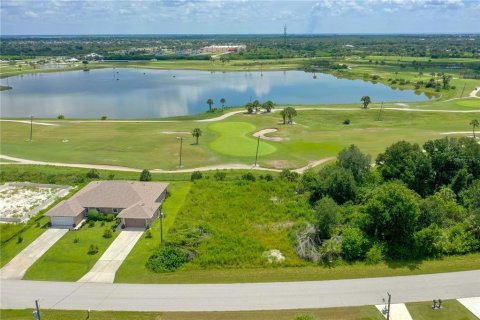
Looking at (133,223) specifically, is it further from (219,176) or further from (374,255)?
(374,255)

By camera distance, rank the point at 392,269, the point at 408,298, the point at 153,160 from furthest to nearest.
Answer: the point at 153,160
the point at 392,269
the point at 408,298

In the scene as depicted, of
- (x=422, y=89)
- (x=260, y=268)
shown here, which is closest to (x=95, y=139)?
(x=260, y=268)

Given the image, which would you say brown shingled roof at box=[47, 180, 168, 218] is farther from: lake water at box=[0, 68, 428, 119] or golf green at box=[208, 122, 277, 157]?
lake water at box=[0, 68, 428, 119]

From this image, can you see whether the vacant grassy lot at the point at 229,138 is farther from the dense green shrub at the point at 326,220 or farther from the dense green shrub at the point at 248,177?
the dense green shrub at the point at 326,220

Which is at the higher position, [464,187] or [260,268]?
[464,187]

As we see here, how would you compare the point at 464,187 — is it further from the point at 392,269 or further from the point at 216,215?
the point at 216,215

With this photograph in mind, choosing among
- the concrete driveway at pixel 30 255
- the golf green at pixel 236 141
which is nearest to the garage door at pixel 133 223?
the concrete driveway at pixel 30 255

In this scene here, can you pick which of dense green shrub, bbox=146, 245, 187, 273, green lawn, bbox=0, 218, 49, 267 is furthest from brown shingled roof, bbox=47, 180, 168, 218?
dense green shrub, bbox=146, 245, 187, 273
